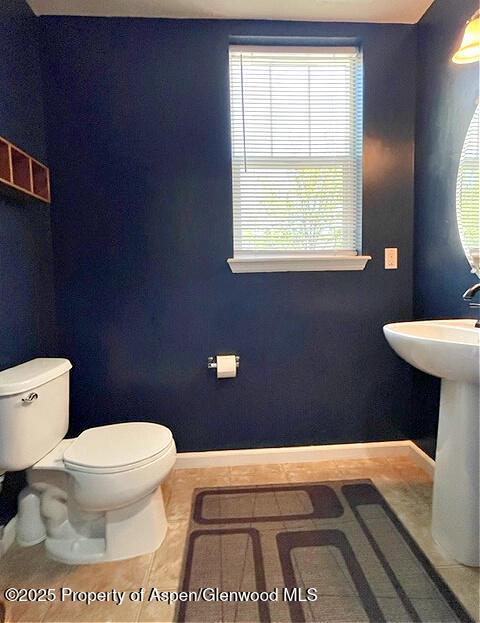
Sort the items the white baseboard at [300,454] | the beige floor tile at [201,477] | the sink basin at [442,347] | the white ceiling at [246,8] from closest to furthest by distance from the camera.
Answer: the sink basin at [442,347]
the white ceiling at [246,8]
the beige floor tile at [201,477]
the white baseboard at [300,454]

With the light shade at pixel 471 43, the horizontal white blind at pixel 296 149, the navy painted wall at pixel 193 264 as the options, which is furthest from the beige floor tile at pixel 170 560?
the light shade at pixel 471 43

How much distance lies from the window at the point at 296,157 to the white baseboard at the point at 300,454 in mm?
995

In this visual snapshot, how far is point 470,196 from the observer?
64.2 inches

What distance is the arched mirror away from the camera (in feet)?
5.21

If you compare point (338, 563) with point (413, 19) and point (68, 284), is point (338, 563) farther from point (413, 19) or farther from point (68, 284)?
point (413, 19)

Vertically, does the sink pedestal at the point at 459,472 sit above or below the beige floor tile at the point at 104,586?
above

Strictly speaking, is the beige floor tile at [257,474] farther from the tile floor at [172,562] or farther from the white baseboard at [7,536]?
the white baseboard at [7,536]

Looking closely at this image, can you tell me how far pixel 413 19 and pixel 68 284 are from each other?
2229mm

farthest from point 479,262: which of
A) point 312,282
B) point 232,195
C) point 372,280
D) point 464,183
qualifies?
point 232,195

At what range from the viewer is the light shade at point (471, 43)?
1494 millimetres

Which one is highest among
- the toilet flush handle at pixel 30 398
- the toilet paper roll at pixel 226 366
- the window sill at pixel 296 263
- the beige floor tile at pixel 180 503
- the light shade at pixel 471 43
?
the light shade at pixel 471 43

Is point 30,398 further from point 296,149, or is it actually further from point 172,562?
point 296,149

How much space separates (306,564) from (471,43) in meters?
2.09

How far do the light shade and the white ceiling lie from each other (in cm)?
46
